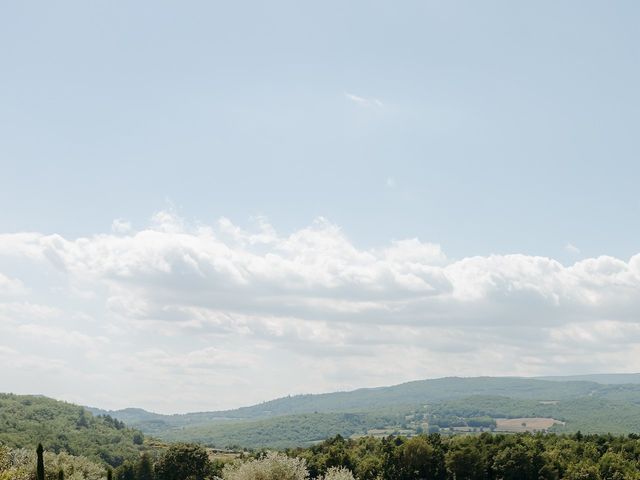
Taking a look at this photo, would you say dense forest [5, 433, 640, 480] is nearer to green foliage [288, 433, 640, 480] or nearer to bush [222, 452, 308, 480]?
green foliage [288, 433, 640, 480]

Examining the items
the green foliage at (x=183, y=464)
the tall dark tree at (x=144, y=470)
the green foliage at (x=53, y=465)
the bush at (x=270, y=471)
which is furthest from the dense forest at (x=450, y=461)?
the bush at (x=270, y=471)

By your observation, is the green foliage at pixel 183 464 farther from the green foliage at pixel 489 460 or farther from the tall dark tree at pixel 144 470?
the green foliage at pixel 489 460

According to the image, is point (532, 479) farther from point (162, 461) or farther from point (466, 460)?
point (162, 461)

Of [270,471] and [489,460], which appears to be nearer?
[270,471]

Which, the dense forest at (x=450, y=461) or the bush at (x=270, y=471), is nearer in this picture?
the bush at (x=270, y=471)

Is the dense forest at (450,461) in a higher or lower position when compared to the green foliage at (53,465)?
lower

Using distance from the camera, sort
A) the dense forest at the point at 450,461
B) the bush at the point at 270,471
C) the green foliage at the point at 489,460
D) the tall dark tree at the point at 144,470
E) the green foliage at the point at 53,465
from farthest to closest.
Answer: the tall dark tree at the point at 144,470 → the green foliage at the point at 489,460 → the dense forest at the point at 450,461 → the green foliage at the point at 53,465 → the bush at the point at 270,471

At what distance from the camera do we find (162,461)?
166m

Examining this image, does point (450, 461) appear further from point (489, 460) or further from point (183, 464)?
point (183, 464)

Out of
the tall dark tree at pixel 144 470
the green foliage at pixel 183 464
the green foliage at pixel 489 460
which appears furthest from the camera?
the tall dark tree at pixel 144 470

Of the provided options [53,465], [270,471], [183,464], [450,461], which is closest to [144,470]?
[183,464]

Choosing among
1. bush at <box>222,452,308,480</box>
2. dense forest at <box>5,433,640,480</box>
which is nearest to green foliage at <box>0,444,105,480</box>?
dense forest at <box>5,433,640,480</box>

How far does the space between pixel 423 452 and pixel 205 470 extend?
165 ft

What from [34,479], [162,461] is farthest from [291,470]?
[162,461]
